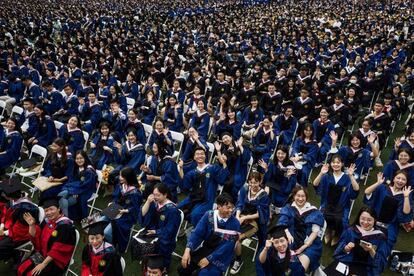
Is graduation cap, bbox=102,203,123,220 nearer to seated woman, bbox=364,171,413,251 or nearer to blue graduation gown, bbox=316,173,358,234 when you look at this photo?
blue graduation gown, bbox=316,173,358,234

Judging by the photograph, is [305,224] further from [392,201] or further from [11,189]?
[11,189]

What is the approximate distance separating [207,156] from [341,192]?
2121mm

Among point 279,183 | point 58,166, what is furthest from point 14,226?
point 279,183

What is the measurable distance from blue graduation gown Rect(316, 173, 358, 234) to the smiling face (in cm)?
93

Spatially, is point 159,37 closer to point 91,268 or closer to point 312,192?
point 312,192

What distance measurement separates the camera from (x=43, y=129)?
23.3ft

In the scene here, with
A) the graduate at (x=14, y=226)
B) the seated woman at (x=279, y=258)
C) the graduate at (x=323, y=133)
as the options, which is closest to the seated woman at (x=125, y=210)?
the graduate at (x=14, y=226)

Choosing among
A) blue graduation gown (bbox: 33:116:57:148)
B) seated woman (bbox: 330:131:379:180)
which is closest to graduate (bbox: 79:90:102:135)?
blue graduation gown (bbox: 33:116:57:148)

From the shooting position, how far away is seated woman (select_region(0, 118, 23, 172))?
6.17 meters

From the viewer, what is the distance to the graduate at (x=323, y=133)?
628 centimetres

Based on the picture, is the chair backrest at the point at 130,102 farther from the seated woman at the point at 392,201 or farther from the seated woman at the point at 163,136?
the seated woman at the point at 392,201

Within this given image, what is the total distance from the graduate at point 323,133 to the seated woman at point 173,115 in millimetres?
2801

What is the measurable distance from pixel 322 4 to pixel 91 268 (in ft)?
88.0

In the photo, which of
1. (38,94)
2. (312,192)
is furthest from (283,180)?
(38,94)
